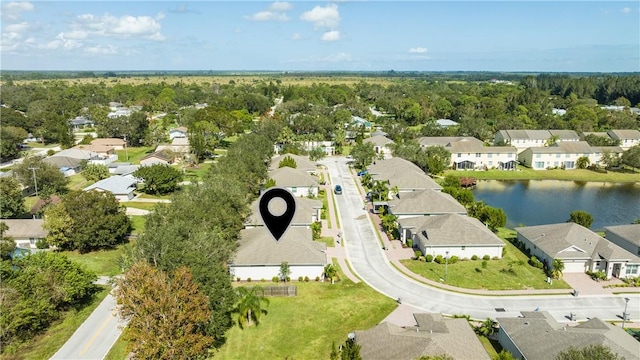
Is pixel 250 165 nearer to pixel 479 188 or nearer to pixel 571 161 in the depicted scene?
pixel 479 188

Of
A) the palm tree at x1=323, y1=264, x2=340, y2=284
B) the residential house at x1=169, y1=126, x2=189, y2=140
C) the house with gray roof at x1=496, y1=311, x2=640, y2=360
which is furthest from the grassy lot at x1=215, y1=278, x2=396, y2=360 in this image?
the residential house at x1=169, y1=126, x2=189, y2=140

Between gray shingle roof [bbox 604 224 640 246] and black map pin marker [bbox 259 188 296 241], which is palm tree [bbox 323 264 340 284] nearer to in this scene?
black map pin marker [bbox 259 188 296 241]

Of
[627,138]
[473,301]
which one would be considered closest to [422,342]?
[473,301]

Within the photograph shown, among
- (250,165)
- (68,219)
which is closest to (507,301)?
(250,165)

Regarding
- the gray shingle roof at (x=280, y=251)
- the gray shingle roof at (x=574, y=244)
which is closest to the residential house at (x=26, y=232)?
the gray shingle roof at (x=280, y=251)

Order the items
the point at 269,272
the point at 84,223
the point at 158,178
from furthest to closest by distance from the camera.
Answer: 1. the point at 158,178
2. the point at 84,223
3. the point at 269,272

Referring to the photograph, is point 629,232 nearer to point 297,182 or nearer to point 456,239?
point 456,239
